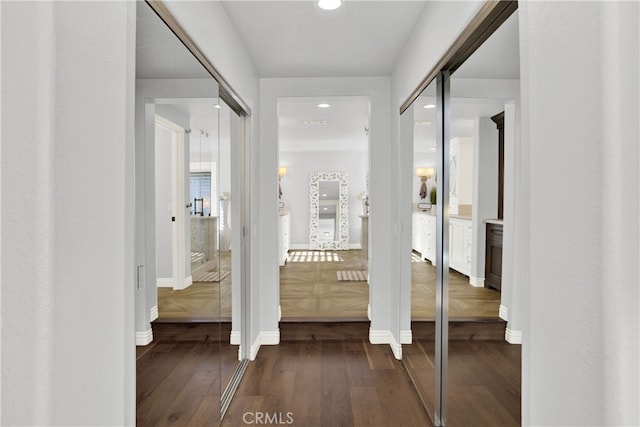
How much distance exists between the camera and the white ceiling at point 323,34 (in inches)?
83.7

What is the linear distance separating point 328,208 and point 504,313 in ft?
23.2

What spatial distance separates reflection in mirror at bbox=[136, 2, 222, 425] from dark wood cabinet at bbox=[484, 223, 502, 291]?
1.34m

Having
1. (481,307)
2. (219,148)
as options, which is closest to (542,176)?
(481,307)

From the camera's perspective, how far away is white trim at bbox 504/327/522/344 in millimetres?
1218

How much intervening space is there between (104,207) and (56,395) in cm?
44

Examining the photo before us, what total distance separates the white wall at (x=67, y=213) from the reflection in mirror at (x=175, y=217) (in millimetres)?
220

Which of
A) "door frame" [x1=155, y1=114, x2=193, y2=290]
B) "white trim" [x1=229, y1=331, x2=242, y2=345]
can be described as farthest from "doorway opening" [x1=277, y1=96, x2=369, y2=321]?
"door frame" [x1=155, y1=114, x2=193, y2=290]

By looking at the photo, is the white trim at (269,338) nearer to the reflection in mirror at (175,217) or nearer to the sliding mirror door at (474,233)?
the reflection in mirror at (175,217)

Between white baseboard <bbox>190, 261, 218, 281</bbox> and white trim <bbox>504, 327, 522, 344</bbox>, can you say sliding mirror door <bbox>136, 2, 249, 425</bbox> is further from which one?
white trim <bbox>504, 327, 522, 344</bbox>

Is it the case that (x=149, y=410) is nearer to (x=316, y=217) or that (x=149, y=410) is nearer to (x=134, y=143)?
(x=134, y=143)

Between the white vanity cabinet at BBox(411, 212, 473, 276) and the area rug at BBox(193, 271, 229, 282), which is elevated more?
the white vanity cabinet at BBox(411, 212, 473, 276)

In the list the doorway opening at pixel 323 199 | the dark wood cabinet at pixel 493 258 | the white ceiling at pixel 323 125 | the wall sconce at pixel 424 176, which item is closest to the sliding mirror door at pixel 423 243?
the wall sconce at pixel 424 176

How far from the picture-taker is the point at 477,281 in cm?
163

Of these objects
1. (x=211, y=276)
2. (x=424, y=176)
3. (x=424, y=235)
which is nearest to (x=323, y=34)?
(x=424, y=176)
